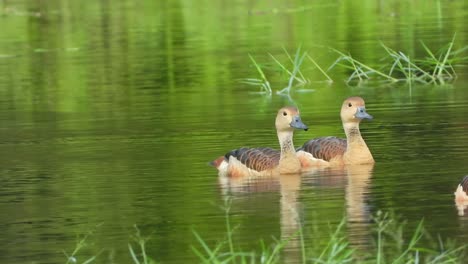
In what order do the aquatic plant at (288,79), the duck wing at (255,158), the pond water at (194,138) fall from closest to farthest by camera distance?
1. the pond water at (194,138)
2. the duck wing at (255,158)
3. the aquatic plant at (288,79)

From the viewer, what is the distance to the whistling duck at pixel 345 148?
1870 centimetres

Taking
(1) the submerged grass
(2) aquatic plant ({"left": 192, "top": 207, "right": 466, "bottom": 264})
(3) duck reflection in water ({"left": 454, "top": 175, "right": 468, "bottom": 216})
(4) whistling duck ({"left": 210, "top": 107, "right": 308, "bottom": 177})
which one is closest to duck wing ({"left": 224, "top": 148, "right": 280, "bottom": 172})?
(4) whistling duck ({"left": 210, "top": 107, "right": 308, "bottom": 177})

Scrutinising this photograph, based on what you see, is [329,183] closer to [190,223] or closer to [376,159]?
[376,159]

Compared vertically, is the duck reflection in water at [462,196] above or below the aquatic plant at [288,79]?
below

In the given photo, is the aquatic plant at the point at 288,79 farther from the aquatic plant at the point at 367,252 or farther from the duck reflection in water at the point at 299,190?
the aquatic plant at the point at 367,252

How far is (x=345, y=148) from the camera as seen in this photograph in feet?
62.7

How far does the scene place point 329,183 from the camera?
1756 cm

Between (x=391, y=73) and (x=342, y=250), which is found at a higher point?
(x=391, y=73)

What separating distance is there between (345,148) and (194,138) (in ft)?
9.37

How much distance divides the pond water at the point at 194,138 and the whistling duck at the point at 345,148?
22 centimetres

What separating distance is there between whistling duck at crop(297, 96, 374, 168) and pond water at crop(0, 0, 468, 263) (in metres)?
0.22

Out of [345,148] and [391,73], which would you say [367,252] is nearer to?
[345,148]

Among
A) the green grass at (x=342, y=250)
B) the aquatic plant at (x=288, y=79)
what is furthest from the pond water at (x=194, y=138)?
the aquatic plant at (x=288, y=79)

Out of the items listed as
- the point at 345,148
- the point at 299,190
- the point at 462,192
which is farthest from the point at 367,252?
the point at 345,148
